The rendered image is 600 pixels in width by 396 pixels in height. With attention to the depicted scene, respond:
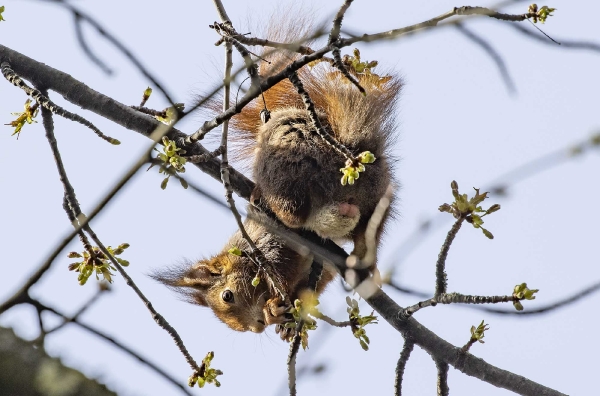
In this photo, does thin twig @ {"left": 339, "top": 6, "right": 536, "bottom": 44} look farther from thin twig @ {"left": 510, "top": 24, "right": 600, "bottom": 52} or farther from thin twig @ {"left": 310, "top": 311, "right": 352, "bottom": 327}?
thin twig @ {"left": 310, "top": 311, "right": 352, "bottom": 327}

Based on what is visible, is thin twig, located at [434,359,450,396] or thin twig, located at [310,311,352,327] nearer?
thin twig, located at [310,311,352,327]

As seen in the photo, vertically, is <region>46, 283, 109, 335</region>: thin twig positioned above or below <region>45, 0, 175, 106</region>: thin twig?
below

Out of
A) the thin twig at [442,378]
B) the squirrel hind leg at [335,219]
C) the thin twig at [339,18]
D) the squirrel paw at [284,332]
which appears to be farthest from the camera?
the squirrel paw at [284,332]

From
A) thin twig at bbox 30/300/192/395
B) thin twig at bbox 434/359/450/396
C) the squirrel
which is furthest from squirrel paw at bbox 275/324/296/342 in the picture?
thin twig at bbox 30/300/192/395

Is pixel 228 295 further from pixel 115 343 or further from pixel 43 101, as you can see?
pixel 115 343

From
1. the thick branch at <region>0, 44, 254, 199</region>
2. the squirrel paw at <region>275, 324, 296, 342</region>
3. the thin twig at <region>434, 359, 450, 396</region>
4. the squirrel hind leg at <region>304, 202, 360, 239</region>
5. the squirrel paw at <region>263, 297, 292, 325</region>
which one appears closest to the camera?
the thin twig at <region>434, 359, 450, 396</region>

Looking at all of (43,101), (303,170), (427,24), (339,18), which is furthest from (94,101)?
(427,24)

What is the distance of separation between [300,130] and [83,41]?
1441mm

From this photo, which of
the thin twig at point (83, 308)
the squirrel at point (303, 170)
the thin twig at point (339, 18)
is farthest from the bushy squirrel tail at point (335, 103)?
the thin twig at point (83, 308)

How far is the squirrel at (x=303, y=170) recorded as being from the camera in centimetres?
408

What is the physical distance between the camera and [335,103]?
4391 millimetres

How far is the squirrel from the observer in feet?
13.4

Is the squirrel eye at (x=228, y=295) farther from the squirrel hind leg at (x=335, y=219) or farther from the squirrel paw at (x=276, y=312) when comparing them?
the squirrel hind leg at (x=335, y=219)

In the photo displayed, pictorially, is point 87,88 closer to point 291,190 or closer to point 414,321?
point 291,190
